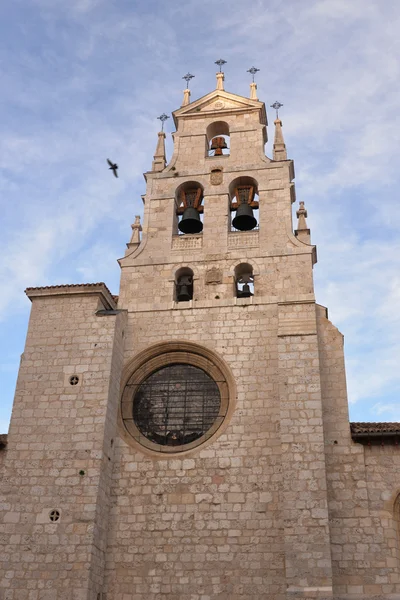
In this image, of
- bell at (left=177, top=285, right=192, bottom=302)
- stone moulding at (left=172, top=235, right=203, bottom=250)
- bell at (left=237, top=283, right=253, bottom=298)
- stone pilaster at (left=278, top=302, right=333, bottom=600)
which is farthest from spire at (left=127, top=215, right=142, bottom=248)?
stone pilaster at (left=278, top=302, right=333, bottom=600)

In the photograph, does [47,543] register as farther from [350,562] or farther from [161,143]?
[161,143]

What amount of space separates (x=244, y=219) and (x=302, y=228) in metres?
1.75

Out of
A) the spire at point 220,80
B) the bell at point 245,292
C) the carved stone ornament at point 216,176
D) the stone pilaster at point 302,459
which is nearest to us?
the stone pilaster at point 302,459

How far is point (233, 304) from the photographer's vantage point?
1750 cm

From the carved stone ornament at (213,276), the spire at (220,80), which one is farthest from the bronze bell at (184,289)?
the spire at (220,80)

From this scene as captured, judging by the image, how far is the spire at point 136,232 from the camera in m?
19.2

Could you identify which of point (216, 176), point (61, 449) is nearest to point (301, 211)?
point (216, 176)

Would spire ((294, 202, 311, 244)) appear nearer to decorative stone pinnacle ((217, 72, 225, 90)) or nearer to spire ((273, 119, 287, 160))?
spire ((273, 119, 287, 160))

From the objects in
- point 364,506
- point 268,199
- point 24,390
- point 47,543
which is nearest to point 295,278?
point 268,199

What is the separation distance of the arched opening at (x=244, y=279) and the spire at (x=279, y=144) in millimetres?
3860

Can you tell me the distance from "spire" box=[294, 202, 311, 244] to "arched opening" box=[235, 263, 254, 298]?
155 centimetres

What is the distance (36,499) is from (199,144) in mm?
11296

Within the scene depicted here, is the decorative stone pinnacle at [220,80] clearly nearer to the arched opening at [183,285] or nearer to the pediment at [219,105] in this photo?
the pediment at [219,105]

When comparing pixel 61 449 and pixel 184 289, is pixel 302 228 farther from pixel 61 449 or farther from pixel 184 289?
pixel 61 449
